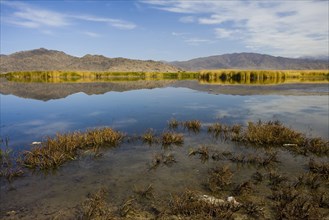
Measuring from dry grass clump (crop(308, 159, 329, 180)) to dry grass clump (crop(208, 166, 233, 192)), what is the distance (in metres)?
3.03

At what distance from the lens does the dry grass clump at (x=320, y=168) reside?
9.90m

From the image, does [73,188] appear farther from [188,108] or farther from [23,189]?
[188,108]

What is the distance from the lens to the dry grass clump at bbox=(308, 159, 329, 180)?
9.90m

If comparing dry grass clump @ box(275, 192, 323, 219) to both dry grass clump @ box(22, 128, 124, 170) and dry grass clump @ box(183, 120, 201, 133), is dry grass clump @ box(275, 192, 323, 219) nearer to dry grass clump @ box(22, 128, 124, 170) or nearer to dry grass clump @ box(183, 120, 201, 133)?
dry grass clump @ box(22, 128, 124, 170)

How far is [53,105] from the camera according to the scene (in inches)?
1125

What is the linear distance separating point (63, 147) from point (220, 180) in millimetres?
6647

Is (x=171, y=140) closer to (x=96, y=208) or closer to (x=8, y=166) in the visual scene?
(x=8, y=166)

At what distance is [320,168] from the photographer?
33.6ft

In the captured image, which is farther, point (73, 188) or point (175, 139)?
point (175, 139)

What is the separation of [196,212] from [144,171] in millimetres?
3525

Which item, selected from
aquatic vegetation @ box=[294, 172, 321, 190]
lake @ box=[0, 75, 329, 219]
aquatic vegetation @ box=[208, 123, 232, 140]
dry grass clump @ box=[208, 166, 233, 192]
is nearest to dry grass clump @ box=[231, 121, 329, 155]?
lake @ box=[0, 75, 329, 219]

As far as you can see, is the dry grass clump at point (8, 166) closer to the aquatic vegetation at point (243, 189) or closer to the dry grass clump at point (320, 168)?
the aquatic vegetation at point (243, 189)

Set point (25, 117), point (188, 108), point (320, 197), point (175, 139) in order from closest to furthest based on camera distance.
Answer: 1. point (320, 197)
2. point (175, 139)
3. point (25, 117)
4. point (188, 108)

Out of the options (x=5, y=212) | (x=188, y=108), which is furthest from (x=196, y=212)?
(x=188, y=108)
